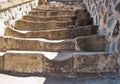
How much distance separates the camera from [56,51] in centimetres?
268

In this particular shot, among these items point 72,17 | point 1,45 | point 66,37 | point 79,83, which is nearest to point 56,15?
point 72,17

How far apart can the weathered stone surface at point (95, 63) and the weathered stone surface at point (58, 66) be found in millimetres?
58

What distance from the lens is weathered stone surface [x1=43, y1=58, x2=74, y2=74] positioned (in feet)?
7.42

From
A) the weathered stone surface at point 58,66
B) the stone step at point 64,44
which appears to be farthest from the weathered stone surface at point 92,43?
the weathered stone surface at point 58,66

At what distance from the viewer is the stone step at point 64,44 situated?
2664mm

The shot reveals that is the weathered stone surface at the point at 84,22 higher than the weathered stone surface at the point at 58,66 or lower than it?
higher

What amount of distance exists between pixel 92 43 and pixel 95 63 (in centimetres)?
48

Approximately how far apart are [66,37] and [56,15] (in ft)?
4.74

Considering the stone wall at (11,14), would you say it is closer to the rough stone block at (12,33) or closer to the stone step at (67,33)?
the rough stone block at (12,33)

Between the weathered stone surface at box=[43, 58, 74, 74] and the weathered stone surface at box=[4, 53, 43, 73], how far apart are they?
0.06 metres

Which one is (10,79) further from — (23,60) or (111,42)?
(111,42)

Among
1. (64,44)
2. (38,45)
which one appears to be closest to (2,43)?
(38,45)

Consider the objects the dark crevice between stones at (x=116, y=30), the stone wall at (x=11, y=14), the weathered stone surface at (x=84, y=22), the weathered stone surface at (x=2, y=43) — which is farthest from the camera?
the weathered stone surface at (x=84, y=22)

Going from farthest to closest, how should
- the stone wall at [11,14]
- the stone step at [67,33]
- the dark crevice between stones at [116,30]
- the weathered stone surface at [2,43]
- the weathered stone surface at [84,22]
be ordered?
the weathered stone surface at [84,22] < the stone wall at [11,14] < the stone step at [67,33] < the weathered stone surface at [2,43] < the dark crevice between stones at [116,30]
